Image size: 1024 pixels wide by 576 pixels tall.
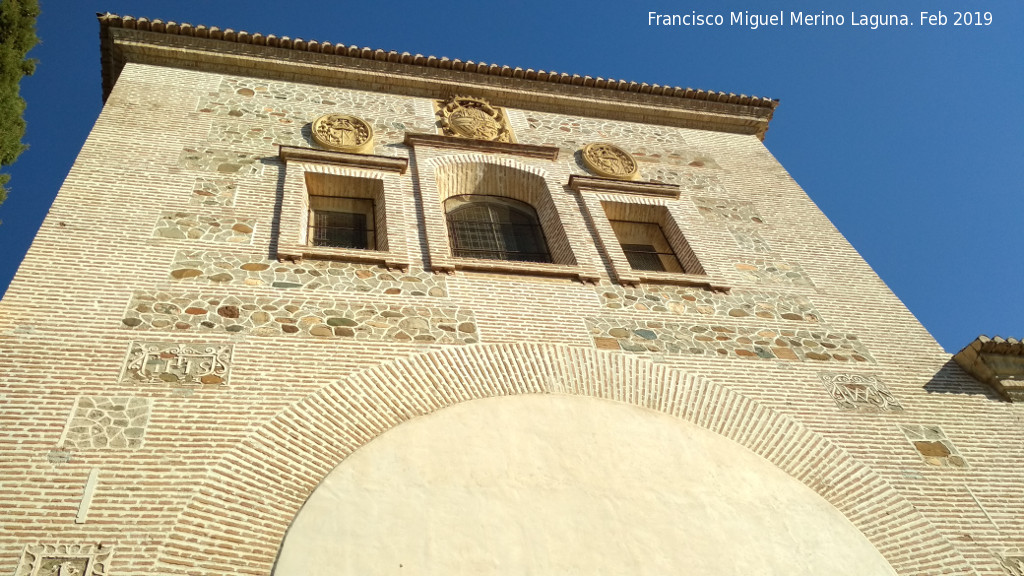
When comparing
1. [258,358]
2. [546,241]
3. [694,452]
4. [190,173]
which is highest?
[190,173]

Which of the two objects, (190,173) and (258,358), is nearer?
(258,358)

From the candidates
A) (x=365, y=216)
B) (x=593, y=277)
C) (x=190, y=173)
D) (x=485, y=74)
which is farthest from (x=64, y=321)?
(x=485, y=74)

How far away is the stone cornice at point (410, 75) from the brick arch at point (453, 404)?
4225mm

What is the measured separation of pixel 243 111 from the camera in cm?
726

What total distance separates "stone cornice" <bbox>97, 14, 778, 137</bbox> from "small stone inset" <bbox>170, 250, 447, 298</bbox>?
327 cm

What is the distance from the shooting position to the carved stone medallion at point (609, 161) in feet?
25.2

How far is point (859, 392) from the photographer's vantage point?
222 inches

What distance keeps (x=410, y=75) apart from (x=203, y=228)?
3.49 metres

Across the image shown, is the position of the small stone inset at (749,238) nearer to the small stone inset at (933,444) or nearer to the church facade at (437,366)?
the church facade at (437,366)

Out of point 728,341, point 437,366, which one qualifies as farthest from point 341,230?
point 728,341

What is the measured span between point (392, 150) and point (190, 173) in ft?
6.14

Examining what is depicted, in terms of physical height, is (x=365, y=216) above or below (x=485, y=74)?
below

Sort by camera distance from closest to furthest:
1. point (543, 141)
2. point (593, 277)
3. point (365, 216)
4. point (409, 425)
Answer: point (409, 425) → point (593, 277) → point (365, 216) → point (543, 141)

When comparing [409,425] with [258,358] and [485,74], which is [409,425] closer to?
[258,358]
